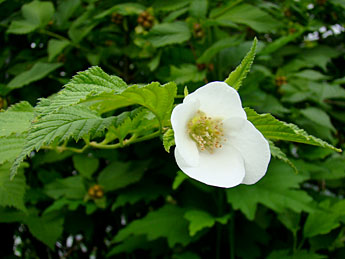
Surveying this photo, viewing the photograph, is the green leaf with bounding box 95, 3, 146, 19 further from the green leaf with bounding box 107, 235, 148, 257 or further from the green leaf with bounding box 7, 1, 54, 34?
the green leaf with bounding box 107, 235, 148, 257

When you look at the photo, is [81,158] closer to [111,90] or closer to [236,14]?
[236,14]

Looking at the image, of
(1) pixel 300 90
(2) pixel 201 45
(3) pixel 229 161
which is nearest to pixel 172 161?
(2) pixel 201 45

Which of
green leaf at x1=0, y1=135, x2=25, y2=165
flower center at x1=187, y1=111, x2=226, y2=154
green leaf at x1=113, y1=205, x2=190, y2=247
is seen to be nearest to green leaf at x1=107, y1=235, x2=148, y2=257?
green leaf at x1=113, y1=205, x2=190, y2=247

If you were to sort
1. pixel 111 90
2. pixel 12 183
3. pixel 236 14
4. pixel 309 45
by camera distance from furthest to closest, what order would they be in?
1. pixel 309 45
2. pixel 236 14
3. pixel 12 183
4. pixel 111 90

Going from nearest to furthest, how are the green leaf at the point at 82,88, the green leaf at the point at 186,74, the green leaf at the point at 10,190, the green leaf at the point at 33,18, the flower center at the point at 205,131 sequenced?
the green leaf at the point at 82,88
the flower center at the point at 205,131
the green leaf at the point at 10,190
the green leaf at the point at 186,74
the green leaf at the point at 33,18

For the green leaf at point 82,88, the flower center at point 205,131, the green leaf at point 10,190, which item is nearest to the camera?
the green leaf at point 82,88

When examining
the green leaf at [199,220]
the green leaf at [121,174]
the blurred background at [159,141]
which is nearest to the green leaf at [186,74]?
the blurred background at [159,141]

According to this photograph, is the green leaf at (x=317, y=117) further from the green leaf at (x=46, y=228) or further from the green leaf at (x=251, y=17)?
the green leaf at (x=46, y=228)
